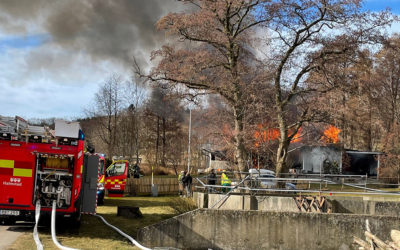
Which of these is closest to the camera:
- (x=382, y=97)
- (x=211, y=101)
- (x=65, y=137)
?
(x=65, y=137)

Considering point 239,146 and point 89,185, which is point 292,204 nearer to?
point 239,146

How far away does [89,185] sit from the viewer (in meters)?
12.6

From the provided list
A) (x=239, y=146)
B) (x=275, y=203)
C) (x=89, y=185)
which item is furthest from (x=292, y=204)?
(x=89, y=185)

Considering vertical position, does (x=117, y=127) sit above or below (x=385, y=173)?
above

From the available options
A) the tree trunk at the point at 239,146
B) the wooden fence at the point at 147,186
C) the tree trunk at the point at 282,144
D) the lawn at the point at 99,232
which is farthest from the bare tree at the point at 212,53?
the wooden fence at the point at 147,186

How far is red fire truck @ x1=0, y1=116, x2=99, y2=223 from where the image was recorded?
1061 centimetres

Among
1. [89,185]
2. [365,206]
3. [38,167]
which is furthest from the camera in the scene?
[365,206]

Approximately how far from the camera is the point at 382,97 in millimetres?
47594

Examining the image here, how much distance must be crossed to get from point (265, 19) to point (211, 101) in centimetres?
771

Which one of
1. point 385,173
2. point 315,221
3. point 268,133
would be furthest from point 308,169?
point 315,221

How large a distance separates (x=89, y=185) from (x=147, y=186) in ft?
47.7

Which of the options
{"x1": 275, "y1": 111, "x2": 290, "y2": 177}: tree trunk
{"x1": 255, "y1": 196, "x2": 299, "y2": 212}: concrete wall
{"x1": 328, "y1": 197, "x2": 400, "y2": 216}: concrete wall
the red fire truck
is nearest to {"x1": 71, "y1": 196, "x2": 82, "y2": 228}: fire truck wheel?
the red fire truck

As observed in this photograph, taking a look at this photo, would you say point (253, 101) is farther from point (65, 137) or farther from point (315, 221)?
point (65, 137)

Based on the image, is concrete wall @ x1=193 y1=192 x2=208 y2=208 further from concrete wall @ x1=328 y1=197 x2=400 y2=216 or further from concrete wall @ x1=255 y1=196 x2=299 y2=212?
concrete wall @ x1=328 y1=197 x2=400 y2=216
